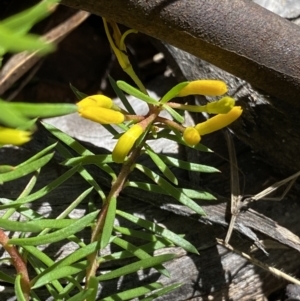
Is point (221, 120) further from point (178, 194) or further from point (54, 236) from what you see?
point (54, 236)

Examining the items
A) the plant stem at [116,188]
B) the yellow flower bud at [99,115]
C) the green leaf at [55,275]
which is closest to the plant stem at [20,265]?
the green leaf at [55,275]

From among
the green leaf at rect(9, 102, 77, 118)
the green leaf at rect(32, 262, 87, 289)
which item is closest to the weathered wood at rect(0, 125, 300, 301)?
the green leaf at rect(32, 262, 87, 289)

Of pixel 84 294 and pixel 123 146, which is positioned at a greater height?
pixel 123 146

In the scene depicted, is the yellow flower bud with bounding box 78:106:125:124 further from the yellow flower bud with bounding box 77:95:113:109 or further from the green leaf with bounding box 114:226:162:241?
the green leaf with bounding box 114:226:162:241

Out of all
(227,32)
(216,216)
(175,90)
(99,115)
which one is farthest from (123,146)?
(216,216)

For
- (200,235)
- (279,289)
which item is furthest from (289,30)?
(279,289)

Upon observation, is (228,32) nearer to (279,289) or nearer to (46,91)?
(279,289)
